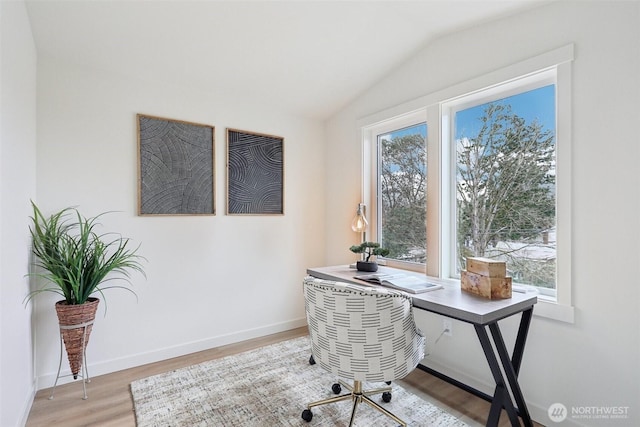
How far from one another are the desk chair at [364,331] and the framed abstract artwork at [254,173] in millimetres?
1541

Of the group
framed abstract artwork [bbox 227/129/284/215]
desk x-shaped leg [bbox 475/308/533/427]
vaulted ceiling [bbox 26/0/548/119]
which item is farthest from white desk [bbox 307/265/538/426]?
framed abstract artwork [bbox 227/129/284/215]

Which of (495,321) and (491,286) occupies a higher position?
(491,286)

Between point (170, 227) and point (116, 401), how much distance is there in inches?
48.3

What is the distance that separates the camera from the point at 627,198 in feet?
4.99

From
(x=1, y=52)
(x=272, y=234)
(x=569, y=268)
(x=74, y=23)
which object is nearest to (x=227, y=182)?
(x=272, y=234)

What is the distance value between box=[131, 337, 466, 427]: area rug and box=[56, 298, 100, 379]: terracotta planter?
403 millimetres

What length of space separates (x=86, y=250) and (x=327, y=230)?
7.02 ft

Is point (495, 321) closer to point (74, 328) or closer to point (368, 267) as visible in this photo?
point (368, 267)

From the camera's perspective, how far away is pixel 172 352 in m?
2.63

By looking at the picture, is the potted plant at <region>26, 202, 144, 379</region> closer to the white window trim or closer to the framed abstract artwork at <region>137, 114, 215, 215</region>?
the framed abstract artwork at <region>137, 114, 215, 215</region>

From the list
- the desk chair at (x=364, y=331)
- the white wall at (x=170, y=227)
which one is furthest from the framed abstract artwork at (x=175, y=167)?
the desk chair at (x=364, y=331)

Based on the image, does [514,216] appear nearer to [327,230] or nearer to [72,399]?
[327,230]

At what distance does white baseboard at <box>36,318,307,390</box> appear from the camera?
225 cm

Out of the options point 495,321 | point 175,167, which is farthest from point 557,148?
point 175,167
